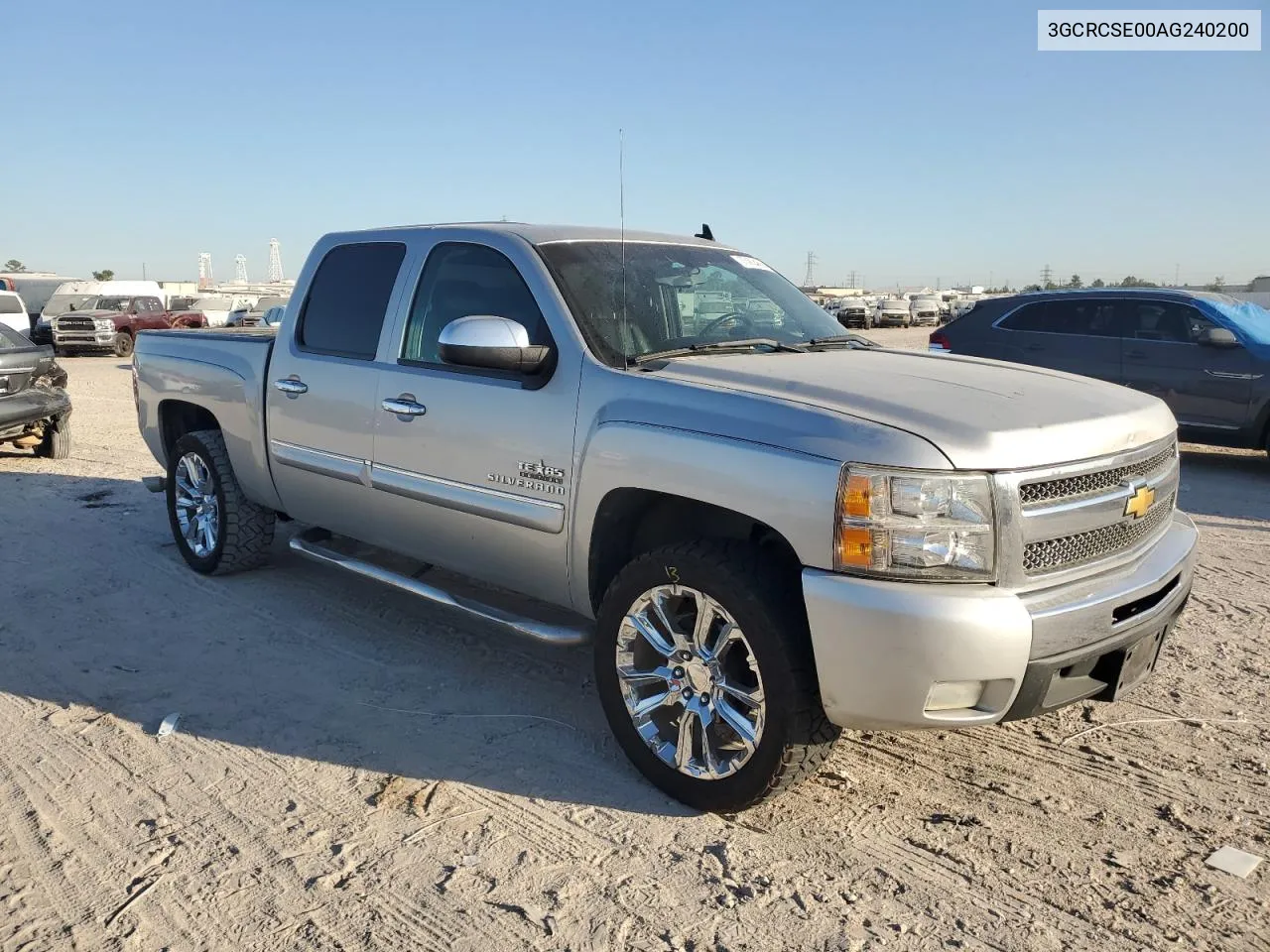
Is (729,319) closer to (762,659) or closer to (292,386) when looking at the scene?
(762,659)

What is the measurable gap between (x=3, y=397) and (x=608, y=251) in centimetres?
768

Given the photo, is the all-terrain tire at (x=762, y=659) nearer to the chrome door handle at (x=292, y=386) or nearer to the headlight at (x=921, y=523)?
the headlight at (x=921, y=523)

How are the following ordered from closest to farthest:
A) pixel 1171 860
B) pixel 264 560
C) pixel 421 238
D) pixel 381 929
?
pixel 381 929 < pixel 1171 860 < pixel 421 238 < pixel 264 560

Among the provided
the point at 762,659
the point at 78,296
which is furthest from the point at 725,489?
the point at 78,296

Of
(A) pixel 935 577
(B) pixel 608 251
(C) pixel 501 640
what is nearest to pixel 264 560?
(C) pixel 501 640

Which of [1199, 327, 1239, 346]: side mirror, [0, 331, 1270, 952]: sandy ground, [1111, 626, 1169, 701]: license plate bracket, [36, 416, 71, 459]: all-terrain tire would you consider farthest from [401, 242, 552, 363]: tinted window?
[1199, 327, 1239, 346]: side mirror

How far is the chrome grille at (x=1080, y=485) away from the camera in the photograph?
2906 millimetres

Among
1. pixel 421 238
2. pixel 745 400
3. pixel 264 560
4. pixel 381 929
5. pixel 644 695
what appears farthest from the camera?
pixel 264 560

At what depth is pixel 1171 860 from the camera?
9.80 feet

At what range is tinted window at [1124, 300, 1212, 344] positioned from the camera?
9.72 metres

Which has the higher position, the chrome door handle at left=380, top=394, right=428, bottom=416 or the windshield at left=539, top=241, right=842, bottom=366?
the windshield at left=539, top=241, right=842, bottom=366

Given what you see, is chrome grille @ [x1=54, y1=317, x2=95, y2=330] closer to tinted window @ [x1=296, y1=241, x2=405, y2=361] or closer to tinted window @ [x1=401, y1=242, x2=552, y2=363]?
tinted window @ [x1=296, y1=241, x2=405, y2=361]

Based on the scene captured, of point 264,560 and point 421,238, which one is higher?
point 421,238

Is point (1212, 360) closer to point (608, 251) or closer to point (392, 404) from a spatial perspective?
point (608, 251)
